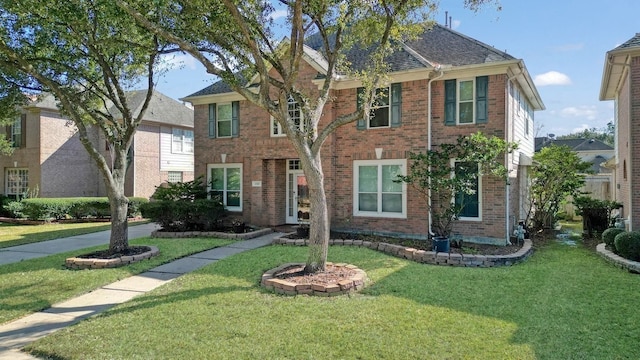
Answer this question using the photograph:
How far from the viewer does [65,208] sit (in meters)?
19.0

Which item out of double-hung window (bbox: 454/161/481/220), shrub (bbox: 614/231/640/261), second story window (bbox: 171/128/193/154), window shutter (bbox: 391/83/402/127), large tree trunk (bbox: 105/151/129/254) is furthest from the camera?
second story window (bbox: 171/128/193/154)

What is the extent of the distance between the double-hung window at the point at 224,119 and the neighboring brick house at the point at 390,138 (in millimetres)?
40

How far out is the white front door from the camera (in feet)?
49.1

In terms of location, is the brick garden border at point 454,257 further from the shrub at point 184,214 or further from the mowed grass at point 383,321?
the shrub at point 184,214

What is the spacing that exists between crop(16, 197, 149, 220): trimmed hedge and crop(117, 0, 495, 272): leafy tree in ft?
47.3

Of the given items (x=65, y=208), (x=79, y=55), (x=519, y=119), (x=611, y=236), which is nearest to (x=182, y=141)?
(x=65, y=208)

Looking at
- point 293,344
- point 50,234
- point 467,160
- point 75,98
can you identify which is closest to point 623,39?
point 467,160

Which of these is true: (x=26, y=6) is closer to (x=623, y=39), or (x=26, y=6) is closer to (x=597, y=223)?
(x=623, y=39)

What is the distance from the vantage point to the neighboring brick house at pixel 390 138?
11.3 metres

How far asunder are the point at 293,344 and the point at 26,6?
7.89 meters

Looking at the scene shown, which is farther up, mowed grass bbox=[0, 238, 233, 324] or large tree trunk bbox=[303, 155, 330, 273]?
large tree trunk bbox=[303, 155, 330, 273]

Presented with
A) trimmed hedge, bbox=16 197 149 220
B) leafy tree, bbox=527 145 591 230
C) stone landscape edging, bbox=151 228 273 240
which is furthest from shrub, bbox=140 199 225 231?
leafy tree, bbox=527 145 591 230

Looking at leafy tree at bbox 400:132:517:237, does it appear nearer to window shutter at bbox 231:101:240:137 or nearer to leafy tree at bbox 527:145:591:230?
leafy tree at bbox 527:145:591:230

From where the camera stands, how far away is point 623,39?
35.4 feet
